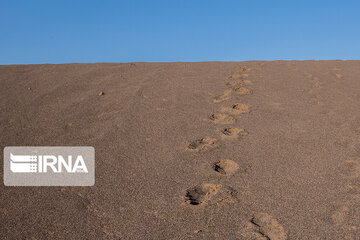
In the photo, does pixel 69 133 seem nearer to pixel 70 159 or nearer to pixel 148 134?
pixel 70 159

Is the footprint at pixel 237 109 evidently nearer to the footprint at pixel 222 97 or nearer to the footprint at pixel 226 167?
the footprint at pixel 222 97

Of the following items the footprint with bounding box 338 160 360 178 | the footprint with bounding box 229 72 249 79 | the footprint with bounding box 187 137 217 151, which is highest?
the footprint with bounding box 229 72 249 79

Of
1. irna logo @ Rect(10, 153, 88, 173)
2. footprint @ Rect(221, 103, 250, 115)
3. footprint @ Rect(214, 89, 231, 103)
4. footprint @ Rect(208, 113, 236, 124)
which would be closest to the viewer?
irna logo @ Rect(10, 153, 88, 173)

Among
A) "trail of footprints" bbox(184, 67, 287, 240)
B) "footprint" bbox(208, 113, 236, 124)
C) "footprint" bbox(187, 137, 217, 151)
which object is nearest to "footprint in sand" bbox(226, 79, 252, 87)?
"trail of footprints" bbox(184, 67, 287, 240)

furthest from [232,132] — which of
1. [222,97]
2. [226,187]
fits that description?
[222,97]

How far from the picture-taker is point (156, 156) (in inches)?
89.6

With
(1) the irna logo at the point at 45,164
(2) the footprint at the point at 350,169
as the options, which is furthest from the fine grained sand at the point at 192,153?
(1) the irna logo at the point at 45,164

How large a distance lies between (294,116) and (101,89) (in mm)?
2286

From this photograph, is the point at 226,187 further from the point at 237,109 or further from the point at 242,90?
the point at 242,90

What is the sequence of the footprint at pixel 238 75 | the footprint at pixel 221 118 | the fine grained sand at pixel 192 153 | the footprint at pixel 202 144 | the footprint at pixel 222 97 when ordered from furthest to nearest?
the footprint at pixel 238 75 < the footprint at pixel 222 97 < the footprint at pixel 221 118 < the footprint at pixel 202 144 < the fine grained sand at pixel 192 153

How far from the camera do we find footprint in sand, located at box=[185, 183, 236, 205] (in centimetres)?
172

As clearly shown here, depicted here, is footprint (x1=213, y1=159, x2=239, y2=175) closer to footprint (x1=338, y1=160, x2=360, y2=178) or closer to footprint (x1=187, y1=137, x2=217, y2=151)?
footprint (x1=187, y1=137, x2=217, y2=151)
